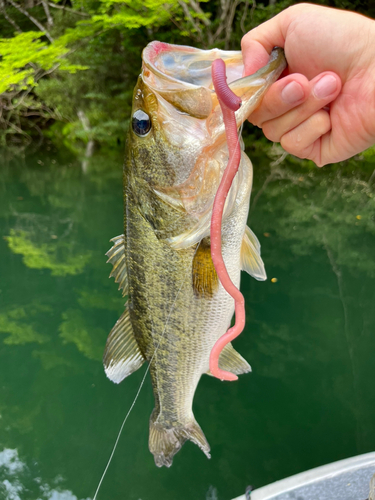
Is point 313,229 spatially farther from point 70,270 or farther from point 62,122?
point 62,122

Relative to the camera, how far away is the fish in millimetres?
1271

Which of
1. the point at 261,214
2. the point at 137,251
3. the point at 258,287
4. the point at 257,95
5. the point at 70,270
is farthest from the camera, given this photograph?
the point at 261,214

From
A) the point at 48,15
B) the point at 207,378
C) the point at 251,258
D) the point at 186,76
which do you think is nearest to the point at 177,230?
the point at 251,258

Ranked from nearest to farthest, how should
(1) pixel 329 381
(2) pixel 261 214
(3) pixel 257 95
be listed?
(3) pixel 257 95 < (1) pixel 329 381 < (2) pixel 261 214

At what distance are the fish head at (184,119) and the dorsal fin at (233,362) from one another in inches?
32.0

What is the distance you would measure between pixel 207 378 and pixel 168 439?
6.28 ft

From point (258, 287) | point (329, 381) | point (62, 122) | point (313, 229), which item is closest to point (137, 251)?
point (329, 381)

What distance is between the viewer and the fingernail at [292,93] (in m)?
1.31

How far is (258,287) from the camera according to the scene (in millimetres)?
5039

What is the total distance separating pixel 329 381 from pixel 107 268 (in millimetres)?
3448

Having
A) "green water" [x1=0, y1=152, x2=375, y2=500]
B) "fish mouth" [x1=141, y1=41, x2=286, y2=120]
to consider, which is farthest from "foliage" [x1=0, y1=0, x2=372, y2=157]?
"fish mouth" [x1=141, y1=41, x2=286, y2=120]

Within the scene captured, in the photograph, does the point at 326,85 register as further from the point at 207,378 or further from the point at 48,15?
the point at 48,15

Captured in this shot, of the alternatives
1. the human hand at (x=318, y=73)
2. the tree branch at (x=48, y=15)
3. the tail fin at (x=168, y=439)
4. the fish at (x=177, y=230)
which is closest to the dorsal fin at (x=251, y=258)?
the fish at (x=177, y=230)

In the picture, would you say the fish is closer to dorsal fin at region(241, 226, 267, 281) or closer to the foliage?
dorsal fin at region(241, 226, 267, 281)
